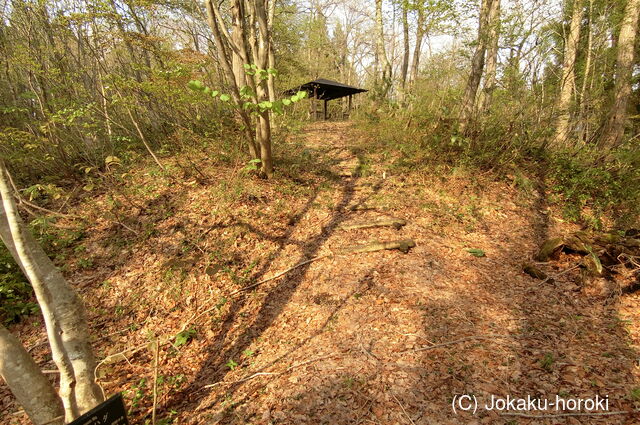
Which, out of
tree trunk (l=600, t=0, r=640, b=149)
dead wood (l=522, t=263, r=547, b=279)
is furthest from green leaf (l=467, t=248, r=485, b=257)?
tree trunk (l=600, t=0, r=640, b=149)

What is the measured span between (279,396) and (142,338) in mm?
2394

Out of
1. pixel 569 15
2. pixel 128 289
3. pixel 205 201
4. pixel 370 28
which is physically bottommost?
pixel 128 289

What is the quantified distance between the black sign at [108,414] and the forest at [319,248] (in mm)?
14

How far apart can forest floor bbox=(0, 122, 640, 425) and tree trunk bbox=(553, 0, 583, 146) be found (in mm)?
2135

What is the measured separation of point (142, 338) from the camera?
152 inches

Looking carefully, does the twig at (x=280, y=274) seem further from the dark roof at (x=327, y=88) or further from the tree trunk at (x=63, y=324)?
the dark roof at (x=327, y=88)

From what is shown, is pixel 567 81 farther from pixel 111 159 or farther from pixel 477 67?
pixel 111 159

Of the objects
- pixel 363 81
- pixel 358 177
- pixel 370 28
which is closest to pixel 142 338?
pixel 358 177

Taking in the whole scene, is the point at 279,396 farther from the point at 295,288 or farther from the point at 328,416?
the point at 295,288

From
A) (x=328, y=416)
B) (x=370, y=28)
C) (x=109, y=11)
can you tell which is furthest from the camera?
(x=370, y=28)

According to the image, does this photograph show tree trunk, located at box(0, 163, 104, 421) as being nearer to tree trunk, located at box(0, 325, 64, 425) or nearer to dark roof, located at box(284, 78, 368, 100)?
tree trunk, located at box(0, 325, 64, 425)

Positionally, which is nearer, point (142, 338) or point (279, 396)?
point (279, 396)

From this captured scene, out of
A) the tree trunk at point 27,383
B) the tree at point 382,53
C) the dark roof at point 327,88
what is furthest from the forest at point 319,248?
the dark roof at point 327,88

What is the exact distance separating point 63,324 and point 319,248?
12.7 ft
